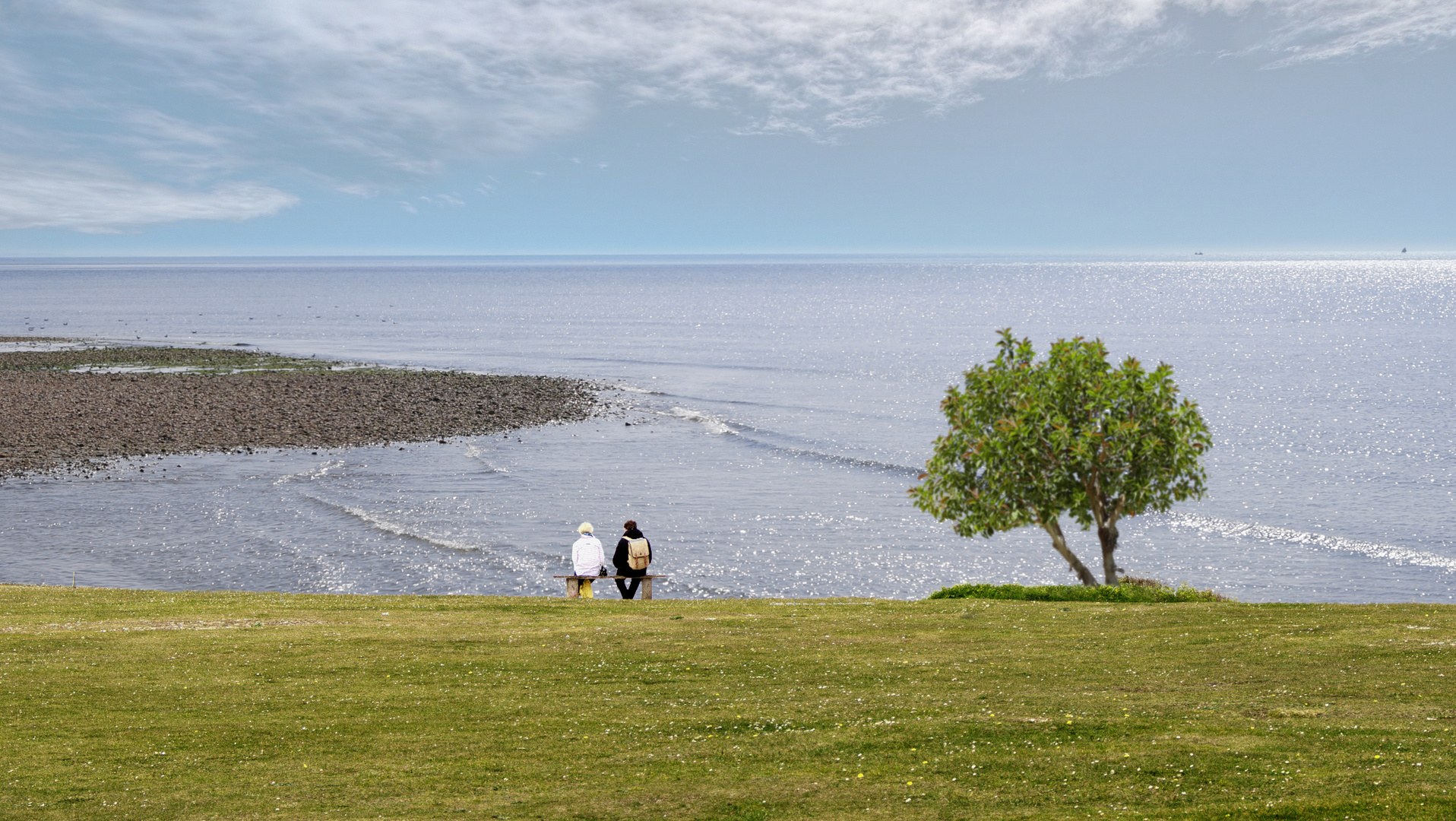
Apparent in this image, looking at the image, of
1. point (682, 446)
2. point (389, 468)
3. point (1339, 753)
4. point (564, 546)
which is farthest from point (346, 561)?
point (1339, 753)

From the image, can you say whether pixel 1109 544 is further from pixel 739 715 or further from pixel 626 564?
pixel 739 715

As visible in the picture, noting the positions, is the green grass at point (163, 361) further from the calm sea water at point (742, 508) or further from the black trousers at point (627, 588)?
the black trousers at point (627, 588)

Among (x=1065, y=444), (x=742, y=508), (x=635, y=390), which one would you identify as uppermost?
(x=635, y=390)

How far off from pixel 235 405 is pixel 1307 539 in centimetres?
6392

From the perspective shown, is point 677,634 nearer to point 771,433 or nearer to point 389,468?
point 389,468

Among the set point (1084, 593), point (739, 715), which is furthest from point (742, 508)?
point (739, 715)

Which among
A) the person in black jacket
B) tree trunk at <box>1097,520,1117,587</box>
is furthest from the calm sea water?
tree trunk at <box>1097,520,1117,587</box>

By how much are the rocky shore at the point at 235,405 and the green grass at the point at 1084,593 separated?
1801 inches

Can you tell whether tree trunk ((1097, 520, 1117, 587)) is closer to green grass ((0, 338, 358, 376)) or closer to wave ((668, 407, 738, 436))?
wave ((668, 407, 738, 436))

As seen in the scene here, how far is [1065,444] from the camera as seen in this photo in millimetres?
26219

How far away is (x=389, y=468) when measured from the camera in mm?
57969

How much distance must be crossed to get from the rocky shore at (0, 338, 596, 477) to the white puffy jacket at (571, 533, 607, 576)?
39.5 meters

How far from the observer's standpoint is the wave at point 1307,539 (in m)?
42.3

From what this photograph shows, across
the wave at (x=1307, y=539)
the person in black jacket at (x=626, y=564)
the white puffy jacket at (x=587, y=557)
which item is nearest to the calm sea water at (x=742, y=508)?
the wave at (x=1307, y=539)
